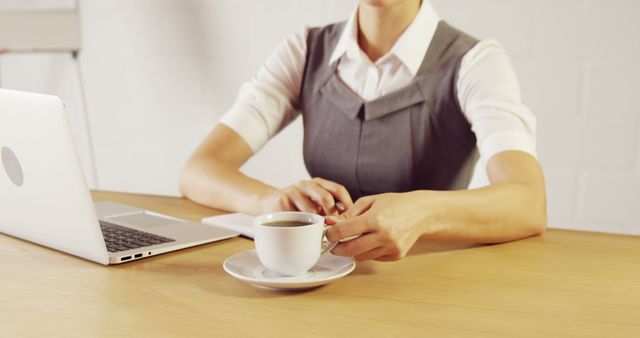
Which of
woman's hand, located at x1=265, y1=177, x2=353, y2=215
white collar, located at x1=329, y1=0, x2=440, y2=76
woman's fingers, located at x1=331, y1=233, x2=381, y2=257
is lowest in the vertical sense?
woman's fingers, located at x1=331, y1=233, x2=381, y2=257

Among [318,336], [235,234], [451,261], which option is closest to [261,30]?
[235,234]

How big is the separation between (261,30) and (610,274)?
167 cm

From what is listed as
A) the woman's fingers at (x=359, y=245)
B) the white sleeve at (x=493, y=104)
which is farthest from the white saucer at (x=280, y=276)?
the white sleeve at (x=493, y=104)

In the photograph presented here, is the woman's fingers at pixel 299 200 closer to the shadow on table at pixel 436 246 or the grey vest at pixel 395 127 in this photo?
the shadow on table at pixel 436 246

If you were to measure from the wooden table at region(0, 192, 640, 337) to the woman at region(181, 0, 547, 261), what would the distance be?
0.20 m

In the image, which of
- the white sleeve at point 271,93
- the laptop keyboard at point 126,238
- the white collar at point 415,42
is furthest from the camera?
the white sleeve at point 271,93

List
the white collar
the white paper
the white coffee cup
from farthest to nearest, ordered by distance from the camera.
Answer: the white collar, the white paper, the white coffee cup

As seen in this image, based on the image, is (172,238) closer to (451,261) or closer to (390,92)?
(451,261)

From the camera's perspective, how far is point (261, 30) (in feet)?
8.02

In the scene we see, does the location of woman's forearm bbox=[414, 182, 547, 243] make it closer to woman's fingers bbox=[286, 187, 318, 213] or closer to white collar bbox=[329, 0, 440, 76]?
woman's fingers bbox=[286, 187, 318, 213]

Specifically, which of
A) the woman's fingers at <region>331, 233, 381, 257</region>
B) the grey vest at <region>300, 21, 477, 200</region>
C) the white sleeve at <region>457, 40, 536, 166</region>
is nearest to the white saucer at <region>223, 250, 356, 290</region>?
the woman's fingers at <region>331, 233, 381, 257</region>

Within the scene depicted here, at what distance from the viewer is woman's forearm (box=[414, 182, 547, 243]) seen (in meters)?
1.08

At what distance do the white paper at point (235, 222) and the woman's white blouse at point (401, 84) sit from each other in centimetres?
42

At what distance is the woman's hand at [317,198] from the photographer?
110 centimetres
